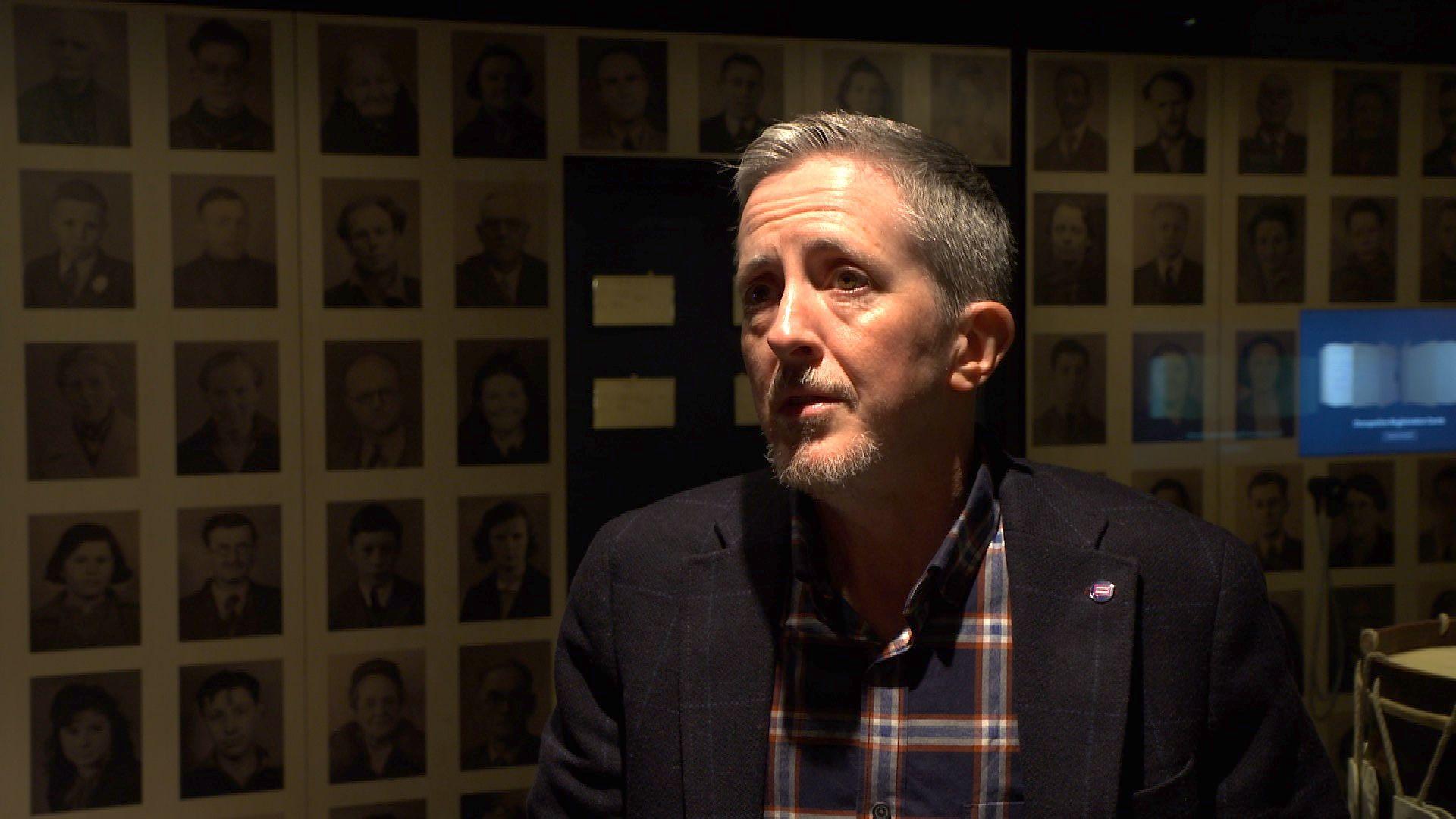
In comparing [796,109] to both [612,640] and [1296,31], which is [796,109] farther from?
[612,640]

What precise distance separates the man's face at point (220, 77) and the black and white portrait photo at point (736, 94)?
35.4 inches

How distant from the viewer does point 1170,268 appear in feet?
8.37

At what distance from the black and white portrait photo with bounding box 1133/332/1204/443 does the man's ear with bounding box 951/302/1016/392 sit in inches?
55.0

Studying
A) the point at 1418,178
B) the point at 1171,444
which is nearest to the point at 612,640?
the point at 1171,444

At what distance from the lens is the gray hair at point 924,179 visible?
3.97 ft

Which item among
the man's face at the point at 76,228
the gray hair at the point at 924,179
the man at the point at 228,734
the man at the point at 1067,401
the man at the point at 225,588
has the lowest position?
the man at the point at 228,734

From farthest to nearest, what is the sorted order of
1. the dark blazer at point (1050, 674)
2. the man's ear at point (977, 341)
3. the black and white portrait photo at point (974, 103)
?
the black and white portrait photo at point (974, 103) < the man's ear at point (977, 341) < the dark blazer at point (1050, 674)

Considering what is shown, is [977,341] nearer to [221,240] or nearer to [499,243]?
[499,243]

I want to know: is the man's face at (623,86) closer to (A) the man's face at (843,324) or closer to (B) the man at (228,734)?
(A) the man's face at (843,324)

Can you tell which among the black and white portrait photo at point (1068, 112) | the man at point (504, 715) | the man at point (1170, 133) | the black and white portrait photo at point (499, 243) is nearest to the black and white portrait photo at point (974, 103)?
the black and white portrait photo at point (1068, 112)

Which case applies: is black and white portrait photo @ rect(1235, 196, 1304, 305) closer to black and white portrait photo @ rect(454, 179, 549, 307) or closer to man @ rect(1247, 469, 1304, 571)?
man @ rect(1247, 469, 1304, 571)

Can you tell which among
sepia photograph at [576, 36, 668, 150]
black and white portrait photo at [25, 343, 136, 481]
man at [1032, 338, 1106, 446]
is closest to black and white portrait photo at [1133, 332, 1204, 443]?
man at [1032, 338, 1106, 446]

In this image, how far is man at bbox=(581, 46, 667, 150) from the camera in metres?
2.34

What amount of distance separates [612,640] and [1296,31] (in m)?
2.09
